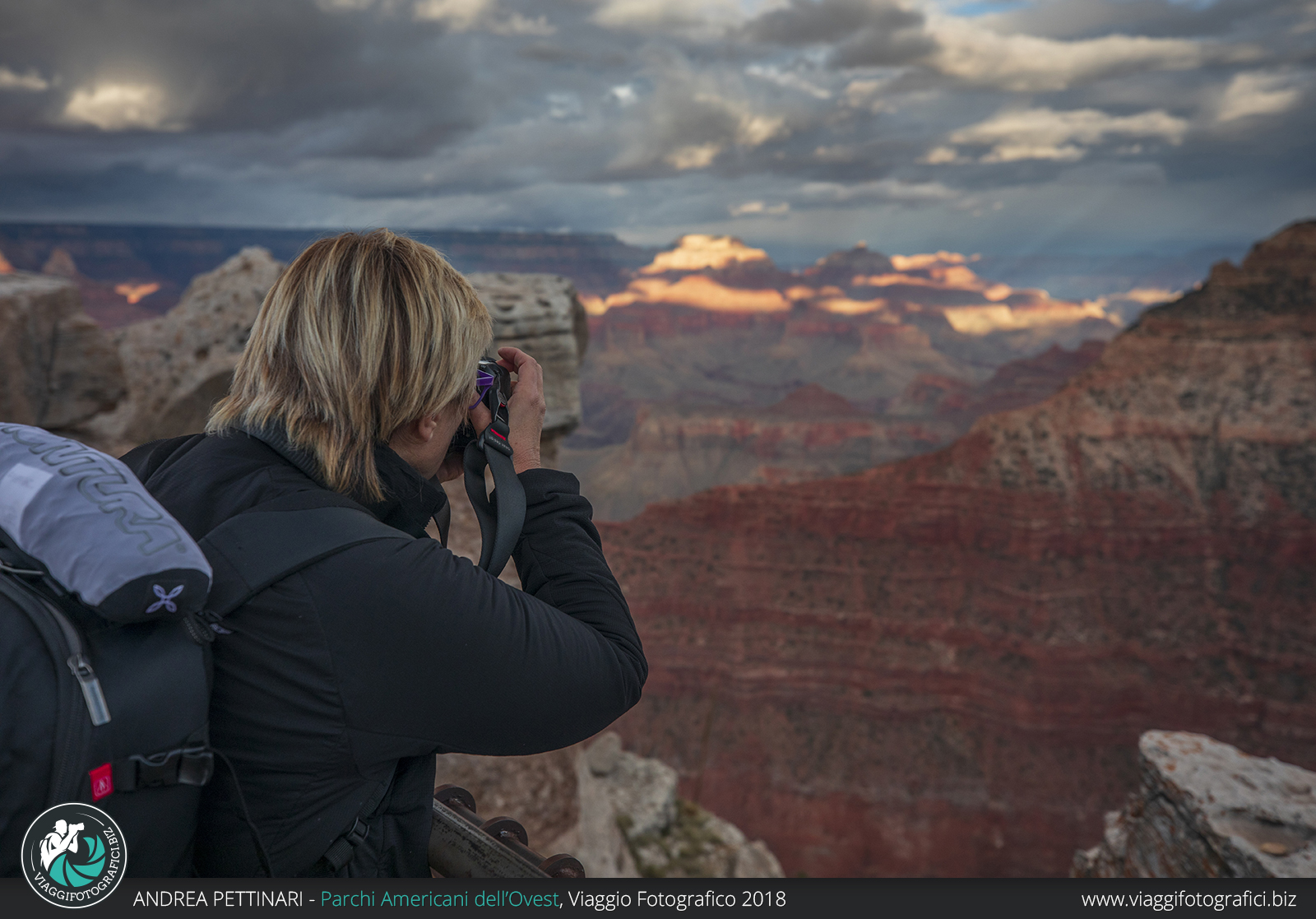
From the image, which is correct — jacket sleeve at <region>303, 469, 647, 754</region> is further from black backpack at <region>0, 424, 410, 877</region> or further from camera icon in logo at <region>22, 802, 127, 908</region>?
camera icon in logo at <region>22, 802, 127, 908</region>

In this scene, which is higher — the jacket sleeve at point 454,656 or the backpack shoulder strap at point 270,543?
the backpack shoulder strap at point 270,543

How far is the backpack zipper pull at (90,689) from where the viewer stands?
757mm

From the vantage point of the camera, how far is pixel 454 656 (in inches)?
36.8

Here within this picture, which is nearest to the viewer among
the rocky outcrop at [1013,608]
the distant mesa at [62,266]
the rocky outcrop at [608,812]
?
the rocky outcrop at [608,812]

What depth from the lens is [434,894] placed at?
1.05m

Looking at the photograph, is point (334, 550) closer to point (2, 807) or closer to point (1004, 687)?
point (2, 807)

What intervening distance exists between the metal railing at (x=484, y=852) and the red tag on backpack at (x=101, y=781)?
539mm

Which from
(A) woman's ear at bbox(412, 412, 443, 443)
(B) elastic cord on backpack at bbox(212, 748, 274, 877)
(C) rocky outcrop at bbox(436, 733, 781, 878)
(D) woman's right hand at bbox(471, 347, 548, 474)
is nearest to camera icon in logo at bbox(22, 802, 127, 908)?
(B) elastic cord on backpack at bbox(212, 748, 274, 877)

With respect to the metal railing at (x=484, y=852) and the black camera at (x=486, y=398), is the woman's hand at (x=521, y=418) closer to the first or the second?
the black camera at (x=486, y=398)

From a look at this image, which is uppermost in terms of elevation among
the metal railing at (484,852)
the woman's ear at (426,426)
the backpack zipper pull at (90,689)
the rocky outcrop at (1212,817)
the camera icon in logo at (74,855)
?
the woman's ear at (426,426)

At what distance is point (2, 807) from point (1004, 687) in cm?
2651

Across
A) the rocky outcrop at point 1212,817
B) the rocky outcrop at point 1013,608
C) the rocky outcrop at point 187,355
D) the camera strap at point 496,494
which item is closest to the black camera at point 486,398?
the camera strap at point 496,494

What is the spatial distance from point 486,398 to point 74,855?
817mm

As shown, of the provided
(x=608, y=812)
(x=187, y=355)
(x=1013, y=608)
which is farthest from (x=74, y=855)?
(x=1013, y=608)
